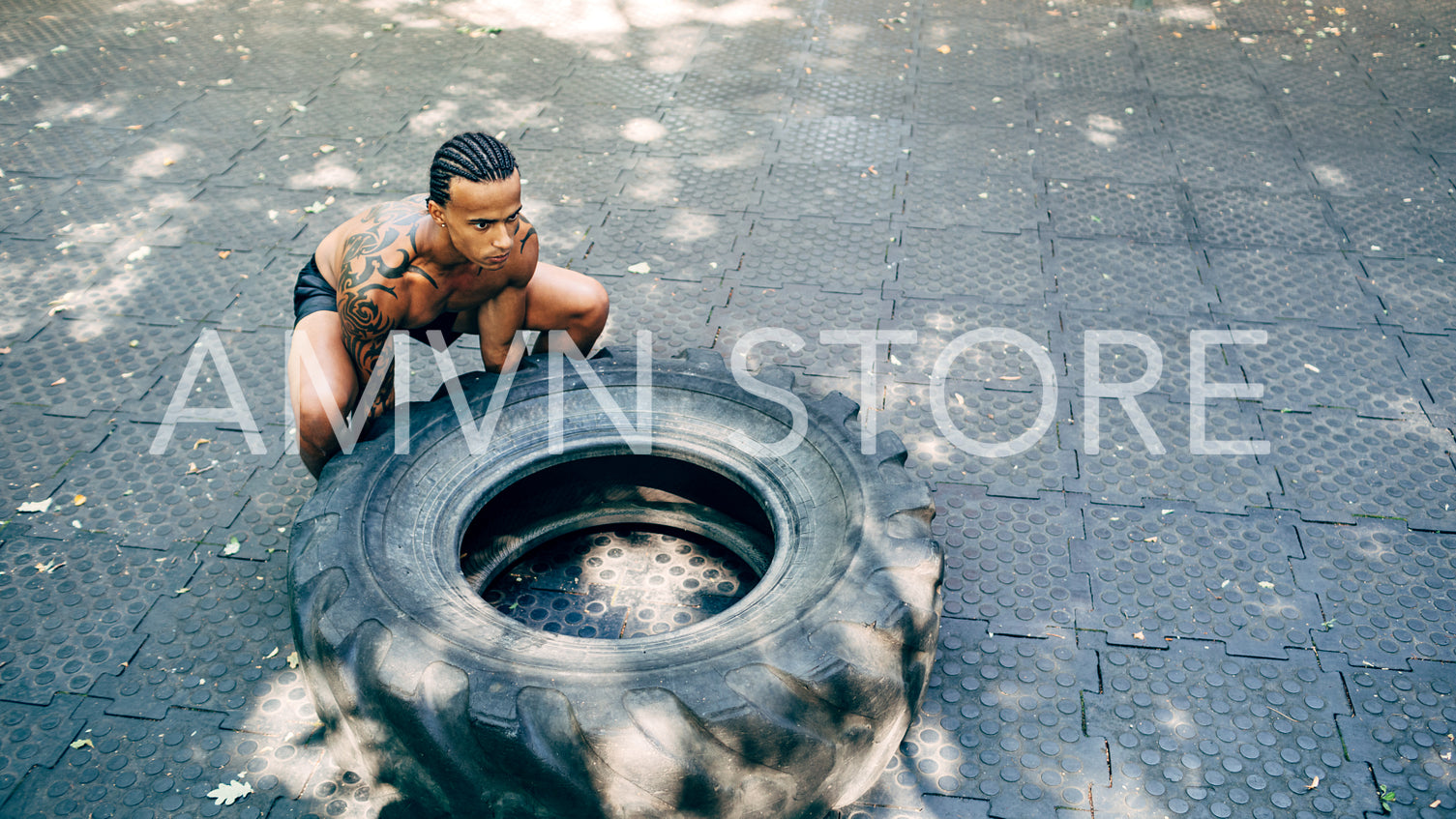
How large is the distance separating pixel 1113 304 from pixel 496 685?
3616 millimetres

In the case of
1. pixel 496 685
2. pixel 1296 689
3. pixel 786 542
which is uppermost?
pixel 496 685

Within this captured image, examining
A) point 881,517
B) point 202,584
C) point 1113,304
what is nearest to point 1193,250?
point 1113,304

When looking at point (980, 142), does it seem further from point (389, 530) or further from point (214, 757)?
point (214, 757)

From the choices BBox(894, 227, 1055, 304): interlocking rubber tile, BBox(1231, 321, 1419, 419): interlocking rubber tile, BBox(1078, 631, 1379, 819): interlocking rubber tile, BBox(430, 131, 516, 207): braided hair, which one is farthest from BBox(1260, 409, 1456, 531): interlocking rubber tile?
BBox(430, 131, 516, 207): braided hair

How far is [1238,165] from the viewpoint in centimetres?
606

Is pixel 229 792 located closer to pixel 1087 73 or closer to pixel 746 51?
pixel 746 51

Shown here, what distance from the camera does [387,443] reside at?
10.7ft

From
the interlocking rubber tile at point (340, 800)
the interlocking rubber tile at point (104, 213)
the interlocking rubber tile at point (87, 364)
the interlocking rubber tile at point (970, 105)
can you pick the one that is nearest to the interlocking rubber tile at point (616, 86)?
the interlocking rubber tile at point (970, 105)

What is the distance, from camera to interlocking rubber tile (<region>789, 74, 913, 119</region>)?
21.8 feet

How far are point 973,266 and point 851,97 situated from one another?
2133 millimetres

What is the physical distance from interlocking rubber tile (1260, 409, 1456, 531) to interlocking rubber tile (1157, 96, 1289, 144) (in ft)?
8.90

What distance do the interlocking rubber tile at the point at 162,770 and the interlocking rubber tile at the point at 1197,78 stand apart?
6425mm

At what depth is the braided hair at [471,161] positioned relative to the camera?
2.99 m

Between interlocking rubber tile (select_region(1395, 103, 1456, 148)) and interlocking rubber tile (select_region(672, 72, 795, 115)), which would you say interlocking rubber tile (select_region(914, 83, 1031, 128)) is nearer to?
interlocking rubber tile (select_region(672, 72, 795, 115))
